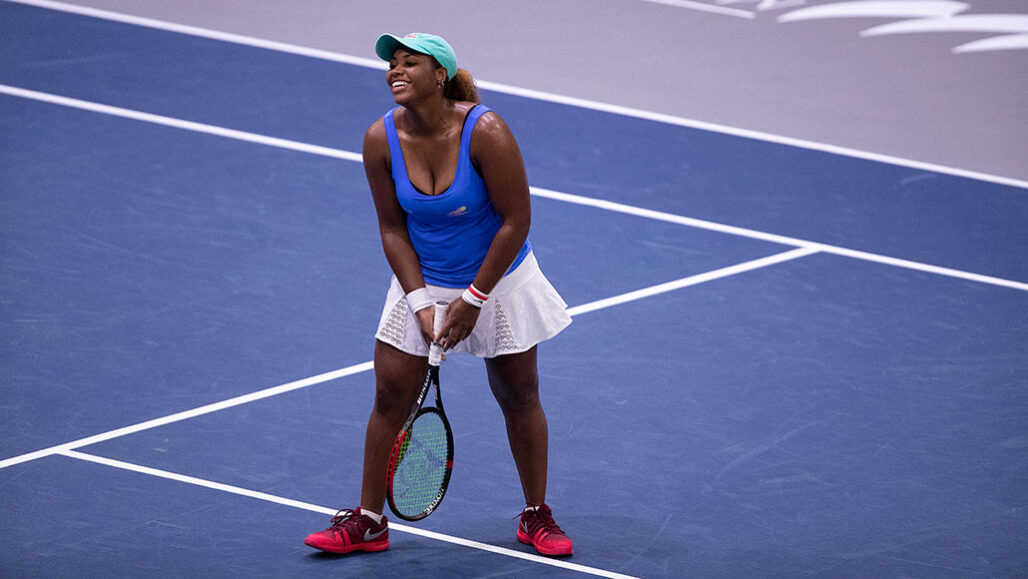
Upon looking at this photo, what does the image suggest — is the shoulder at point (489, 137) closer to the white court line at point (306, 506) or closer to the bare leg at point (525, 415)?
the bare leg at point (525, 415)

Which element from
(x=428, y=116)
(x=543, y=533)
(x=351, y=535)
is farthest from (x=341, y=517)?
(x=428, y=116)

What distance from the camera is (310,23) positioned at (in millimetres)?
13062

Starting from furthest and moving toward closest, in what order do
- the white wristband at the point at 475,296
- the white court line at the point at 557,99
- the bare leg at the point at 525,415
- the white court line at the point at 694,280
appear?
the white court line at the point at 557,99
the white court line at the point at 694,280
the bare leg at the point at 525,415
the white wristband at the point at 475,296

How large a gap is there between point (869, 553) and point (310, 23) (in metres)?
8.34

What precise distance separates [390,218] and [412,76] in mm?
529

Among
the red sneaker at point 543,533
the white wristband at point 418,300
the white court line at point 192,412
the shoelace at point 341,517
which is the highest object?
the white wristband at point 418,300

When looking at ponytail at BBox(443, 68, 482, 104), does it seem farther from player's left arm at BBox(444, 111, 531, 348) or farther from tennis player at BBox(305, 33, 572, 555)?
player's left arm at BBox(444, 111, 531, 348)

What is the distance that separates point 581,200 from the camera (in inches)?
384

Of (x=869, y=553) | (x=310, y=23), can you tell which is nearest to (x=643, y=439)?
(x=869, y=553)

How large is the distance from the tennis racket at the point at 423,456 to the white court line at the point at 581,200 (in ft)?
13.3

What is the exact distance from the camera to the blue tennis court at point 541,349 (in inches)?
235

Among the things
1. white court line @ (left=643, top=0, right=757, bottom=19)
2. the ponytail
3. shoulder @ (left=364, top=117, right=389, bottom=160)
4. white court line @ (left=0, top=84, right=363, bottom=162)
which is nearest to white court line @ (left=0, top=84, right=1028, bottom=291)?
white court line @ (left=0, top=84, right=363, bottom=162)

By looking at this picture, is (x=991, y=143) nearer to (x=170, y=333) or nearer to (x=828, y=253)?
(x=828, y=253)

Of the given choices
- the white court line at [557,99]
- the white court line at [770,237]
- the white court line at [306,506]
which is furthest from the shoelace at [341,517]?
the white court line at [557,99]
